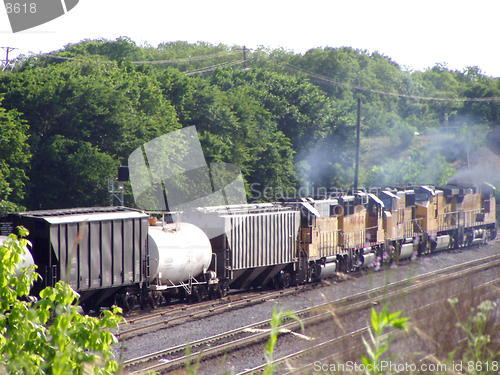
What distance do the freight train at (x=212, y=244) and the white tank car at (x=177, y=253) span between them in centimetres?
3

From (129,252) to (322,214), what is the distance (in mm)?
9663

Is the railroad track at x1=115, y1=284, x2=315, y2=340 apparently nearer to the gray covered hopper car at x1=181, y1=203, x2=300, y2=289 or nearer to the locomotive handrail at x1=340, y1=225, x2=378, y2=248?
the gray covered hopper car at x1=181, y1=203, x2=300, y2=289

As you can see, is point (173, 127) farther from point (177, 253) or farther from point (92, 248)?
point (92, 248)

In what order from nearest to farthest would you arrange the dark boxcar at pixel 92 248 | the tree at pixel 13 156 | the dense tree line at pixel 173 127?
the dark boxcar at pixel 92 248
the tree at pixel 13 156
the dense tree line at pixel 173 127

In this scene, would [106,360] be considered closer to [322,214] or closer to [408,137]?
[322,214]

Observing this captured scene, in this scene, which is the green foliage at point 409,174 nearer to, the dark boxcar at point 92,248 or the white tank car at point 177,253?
the white tank car at point 177,253

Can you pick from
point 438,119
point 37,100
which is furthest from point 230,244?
point 438,119

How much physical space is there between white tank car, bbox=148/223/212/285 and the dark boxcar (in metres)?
0.41

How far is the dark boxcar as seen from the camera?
1323 centimetres

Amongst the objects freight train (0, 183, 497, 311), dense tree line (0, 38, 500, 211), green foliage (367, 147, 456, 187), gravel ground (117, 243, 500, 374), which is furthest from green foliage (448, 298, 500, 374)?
green foliage (367, 147, 456, 187)

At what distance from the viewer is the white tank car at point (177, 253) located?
15.7 m

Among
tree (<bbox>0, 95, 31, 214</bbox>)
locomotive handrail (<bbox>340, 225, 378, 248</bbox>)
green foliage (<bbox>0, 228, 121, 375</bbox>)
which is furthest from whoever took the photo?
tree (<bbox>0, 95, 31, 214</bbox>)
